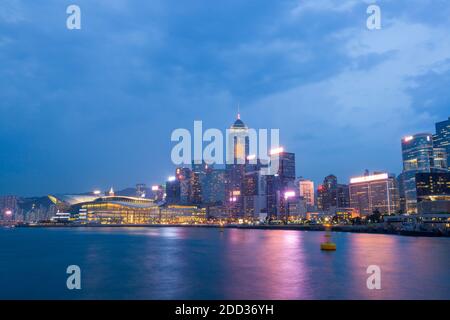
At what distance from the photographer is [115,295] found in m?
30.0

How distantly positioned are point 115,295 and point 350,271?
25123 millimetres

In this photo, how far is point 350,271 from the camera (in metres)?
42.4

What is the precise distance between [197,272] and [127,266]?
402 inches

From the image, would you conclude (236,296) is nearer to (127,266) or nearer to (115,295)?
(115,295)

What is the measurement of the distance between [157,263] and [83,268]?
9.07 metres
